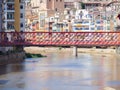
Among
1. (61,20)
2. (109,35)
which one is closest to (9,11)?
(109,35)

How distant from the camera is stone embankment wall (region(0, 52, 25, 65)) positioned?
54.3 metres

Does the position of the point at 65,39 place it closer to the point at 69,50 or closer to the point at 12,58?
the point at 12,58

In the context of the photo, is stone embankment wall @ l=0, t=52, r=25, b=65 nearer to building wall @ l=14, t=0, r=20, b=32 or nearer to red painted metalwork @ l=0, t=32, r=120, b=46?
building wall @ l=14, t=0, r=20, b=32

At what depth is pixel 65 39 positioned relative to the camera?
41344mm

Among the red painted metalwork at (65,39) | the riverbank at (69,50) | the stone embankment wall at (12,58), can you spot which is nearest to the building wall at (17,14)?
the stone embankment wall at (12,58)

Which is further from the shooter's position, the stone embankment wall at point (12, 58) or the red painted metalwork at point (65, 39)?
the stone embankment wall at point (12, 58)

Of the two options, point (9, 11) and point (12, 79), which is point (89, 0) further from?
point (12, 79)

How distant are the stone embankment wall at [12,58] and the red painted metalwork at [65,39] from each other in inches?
433

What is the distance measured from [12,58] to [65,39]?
61.5 feet

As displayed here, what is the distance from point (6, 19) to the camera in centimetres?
7406

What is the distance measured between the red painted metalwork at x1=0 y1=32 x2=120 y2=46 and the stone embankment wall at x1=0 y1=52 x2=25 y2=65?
1100 cm

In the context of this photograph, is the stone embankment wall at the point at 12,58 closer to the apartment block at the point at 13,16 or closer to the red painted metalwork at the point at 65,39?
the apartment block at the point at 13,16

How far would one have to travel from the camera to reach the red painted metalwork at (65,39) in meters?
40.0

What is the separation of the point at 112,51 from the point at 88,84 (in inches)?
2520
